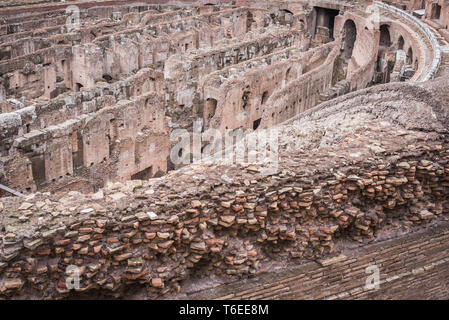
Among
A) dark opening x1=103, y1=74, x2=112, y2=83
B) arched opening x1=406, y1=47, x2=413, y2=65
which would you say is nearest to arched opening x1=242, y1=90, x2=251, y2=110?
dark opening x1=103, y1=74, x2=112, y2=83

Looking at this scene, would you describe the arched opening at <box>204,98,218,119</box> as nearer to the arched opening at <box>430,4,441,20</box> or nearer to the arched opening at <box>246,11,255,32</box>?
the arched opening at <box>430,4,441,20</box>

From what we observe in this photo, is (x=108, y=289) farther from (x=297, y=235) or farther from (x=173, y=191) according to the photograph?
(x=297, y=235)

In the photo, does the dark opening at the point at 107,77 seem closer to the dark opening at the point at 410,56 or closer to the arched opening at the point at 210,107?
the arched opening at the point at 210,107

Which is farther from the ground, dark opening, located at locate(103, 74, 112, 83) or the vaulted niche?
the vaulted niche

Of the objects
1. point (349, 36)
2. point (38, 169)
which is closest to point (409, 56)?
point (349, 36)

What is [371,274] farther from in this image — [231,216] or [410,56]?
[410,56]
